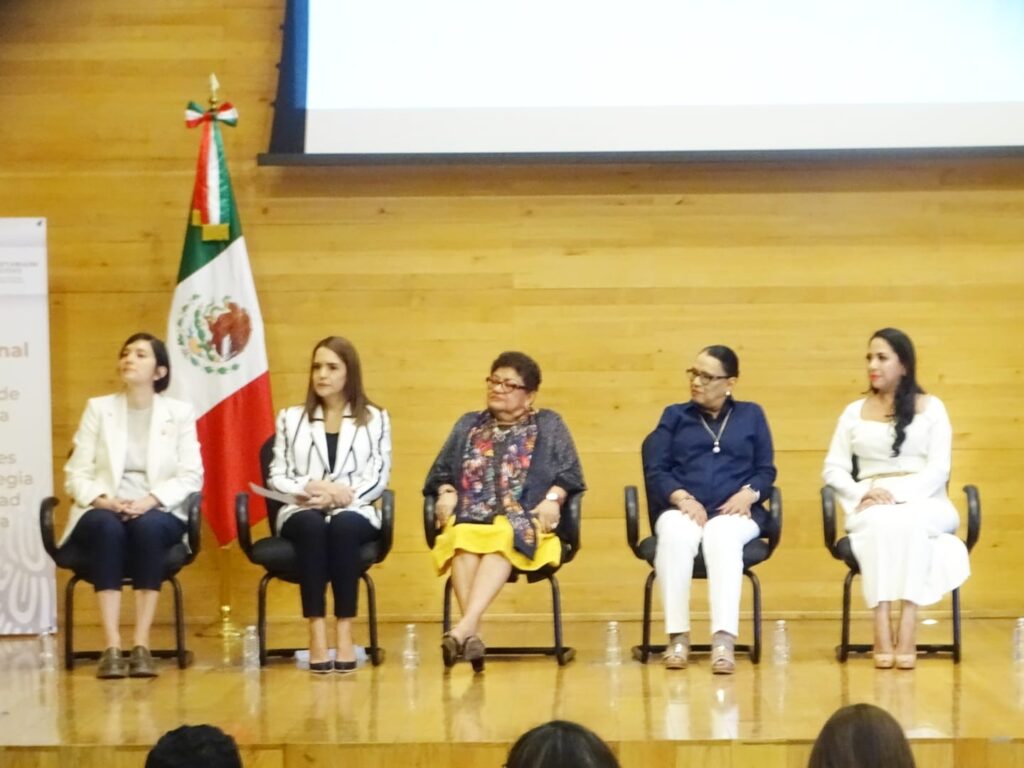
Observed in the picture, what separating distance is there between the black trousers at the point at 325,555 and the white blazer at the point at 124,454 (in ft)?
1.51

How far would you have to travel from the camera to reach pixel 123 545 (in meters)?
4.69

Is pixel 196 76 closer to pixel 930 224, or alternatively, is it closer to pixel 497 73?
pixel 497 73

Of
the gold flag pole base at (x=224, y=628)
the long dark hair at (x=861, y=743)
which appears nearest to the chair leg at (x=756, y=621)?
the gold flag pole base at (x=224, y=628)

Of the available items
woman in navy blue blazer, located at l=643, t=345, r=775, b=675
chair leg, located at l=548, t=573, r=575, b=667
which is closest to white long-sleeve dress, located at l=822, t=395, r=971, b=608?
woman in navy blue blazer, located at l=643, t=345, r=775, b=675

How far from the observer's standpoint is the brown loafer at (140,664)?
4582 mm

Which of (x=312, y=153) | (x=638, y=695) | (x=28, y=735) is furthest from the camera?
(x=312, y=153)

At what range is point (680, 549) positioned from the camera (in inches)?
184

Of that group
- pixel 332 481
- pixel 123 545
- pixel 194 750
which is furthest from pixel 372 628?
pixel 194 750

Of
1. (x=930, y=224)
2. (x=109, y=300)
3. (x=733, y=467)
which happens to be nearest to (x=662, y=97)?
(x=930, y=224)

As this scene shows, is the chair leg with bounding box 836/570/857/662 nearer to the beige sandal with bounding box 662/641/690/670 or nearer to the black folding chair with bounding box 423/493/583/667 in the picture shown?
the beige sandal with bounding box 662/641/690/670

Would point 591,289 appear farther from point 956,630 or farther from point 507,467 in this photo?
point 956,630

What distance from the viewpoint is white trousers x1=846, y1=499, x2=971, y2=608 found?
4633mm

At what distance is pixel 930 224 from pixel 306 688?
10.1ft

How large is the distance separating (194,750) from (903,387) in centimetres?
Answer: 345
